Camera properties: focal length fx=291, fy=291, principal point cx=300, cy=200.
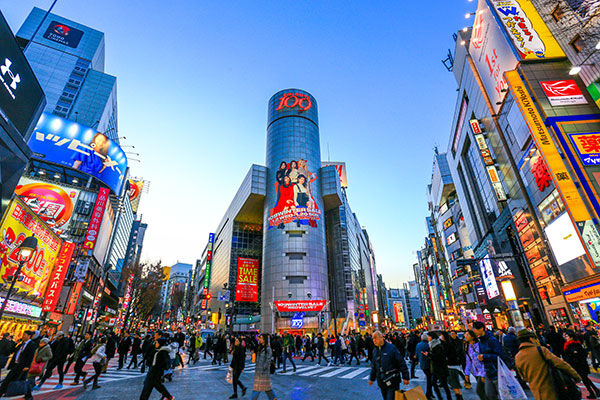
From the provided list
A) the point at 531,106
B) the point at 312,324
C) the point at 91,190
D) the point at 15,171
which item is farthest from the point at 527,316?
the point at 91,190

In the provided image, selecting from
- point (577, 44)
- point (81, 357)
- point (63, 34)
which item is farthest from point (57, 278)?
point (63, 34)

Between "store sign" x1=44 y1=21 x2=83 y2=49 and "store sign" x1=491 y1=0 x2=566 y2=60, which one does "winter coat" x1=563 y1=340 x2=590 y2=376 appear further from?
"store sign" x1=44 y1=21 x2=83 y2=49

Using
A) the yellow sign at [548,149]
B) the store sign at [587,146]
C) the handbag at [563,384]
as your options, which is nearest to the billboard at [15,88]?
the handbag at [563,384]

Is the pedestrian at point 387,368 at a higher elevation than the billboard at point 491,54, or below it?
below

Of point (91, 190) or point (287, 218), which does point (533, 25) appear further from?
point (91, 190)

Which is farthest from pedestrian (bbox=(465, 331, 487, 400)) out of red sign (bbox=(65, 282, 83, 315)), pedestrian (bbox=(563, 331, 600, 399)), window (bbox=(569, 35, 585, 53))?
red sign (bbox=(65, 282, 83, 315))

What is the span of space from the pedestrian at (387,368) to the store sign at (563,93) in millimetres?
25555

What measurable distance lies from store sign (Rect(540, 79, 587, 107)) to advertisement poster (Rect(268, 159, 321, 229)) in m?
38.3

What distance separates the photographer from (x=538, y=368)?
4.25 m

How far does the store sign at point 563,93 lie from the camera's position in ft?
71.1

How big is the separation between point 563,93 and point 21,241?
133 ft

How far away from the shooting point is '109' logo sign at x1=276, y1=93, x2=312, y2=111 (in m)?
68.6

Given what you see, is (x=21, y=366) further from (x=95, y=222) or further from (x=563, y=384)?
(x=95, y=222)

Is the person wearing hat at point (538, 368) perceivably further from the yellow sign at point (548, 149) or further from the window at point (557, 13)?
the window at point (557, 13)
